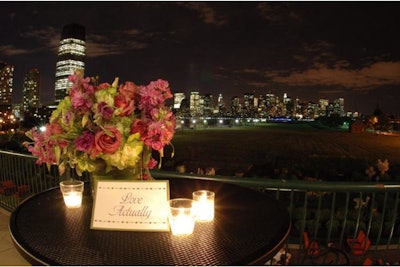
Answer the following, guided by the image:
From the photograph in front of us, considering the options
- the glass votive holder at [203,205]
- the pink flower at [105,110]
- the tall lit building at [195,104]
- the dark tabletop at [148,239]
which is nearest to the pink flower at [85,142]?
the pink flower at [105,110]

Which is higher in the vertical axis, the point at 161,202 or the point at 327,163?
the point at 161,202

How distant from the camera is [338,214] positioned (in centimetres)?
689

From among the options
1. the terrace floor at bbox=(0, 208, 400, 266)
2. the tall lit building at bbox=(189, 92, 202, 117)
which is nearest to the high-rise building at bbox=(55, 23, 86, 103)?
the tall lit building at bbox=(189, 92, 202, 117)

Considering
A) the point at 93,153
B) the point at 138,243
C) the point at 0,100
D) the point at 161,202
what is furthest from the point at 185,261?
the point at 0,100

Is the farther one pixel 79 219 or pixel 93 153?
pixel 79 219

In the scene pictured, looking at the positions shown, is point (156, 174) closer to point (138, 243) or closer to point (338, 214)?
point (138, 243)

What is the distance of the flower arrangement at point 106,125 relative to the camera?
76.2 inches

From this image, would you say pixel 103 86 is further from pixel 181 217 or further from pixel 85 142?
pixel 181 217

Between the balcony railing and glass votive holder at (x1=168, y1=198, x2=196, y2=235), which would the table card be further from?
the balcony railing

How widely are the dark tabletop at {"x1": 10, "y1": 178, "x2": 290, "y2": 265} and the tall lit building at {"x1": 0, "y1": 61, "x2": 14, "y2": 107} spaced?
21096cm

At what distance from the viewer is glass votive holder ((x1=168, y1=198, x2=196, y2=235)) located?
6.03 ft

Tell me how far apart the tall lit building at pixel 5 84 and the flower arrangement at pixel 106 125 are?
211096 mm

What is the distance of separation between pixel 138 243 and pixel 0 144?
1237 cm

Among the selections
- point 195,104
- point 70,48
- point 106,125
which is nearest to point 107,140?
point 106,125
